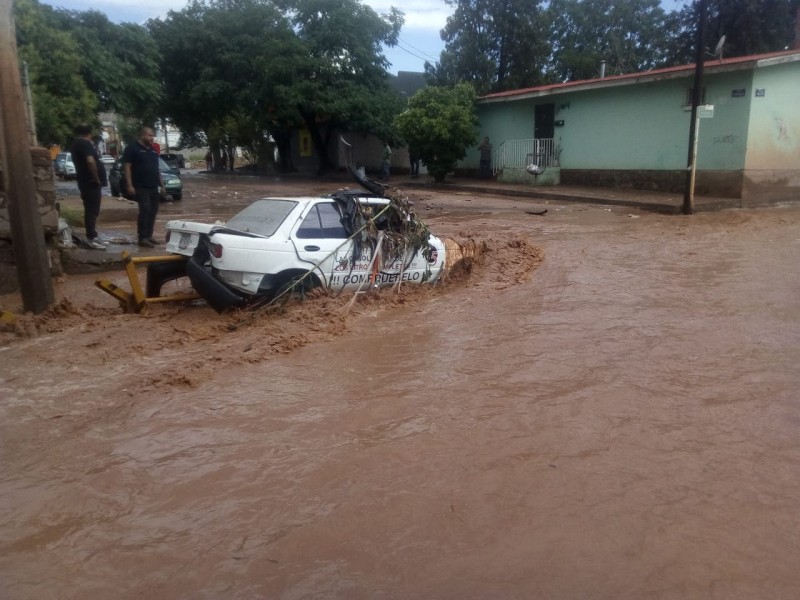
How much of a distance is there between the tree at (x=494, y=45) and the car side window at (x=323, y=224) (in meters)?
27.7

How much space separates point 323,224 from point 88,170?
14.1ft

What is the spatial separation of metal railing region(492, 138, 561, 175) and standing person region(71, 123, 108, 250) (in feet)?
58.5

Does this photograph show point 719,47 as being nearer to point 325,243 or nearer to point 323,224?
point 323,224

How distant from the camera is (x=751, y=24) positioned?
2864 centimetres

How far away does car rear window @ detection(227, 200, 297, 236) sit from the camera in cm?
739

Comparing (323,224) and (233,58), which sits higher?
(233,58)

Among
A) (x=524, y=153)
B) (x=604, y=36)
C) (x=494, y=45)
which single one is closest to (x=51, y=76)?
(x=524, y=153)

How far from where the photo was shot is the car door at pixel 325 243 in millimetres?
7438

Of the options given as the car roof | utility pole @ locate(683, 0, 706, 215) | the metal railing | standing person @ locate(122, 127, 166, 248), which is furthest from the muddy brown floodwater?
the metal railing

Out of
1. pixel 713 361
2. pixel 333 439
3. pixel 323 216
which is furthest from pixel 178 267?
pixel 713 361

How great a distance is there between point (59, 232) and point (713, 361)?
8.21m

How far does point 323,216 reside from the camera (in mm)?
7672

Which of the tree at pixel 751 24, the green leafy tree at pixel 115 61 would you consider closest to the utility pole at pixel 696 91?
the tree at pixel 751 24

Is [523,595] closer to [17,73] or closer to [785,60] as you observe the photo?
[17,73]
